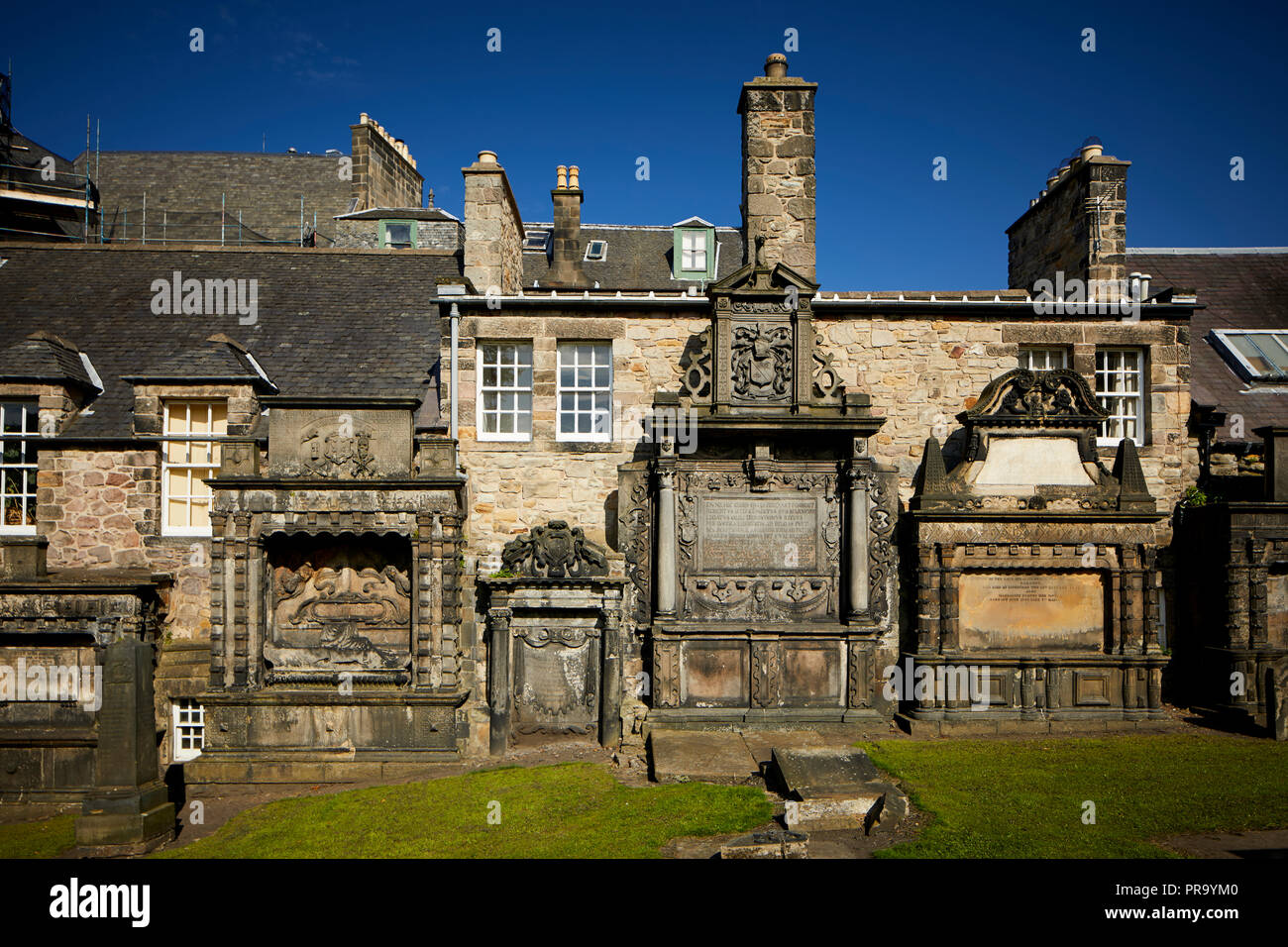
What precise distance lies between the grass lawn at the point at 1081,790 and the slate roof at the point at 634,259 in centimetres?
1521

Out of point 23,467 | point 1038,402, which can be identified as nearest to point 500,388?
point 23,467

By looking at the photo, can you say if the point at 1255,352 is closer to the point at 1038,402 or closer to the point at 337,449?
the point at 1038,402

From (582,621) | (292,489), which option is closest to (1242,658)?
(582,621)

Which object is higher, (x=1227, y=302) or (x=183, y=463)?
(x=1227, y=302)

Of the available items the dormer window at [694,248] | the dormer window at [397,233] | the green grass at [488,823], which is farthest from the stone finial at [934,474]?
the dormer window at [397,233]

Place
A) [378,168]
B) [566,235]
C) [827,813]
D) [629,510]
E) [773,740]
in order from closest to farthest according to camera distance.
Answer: [827,813]
[773,740]
[629,510]
[566,235]
[378,168]

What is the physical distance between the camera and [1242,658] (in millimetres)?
11312

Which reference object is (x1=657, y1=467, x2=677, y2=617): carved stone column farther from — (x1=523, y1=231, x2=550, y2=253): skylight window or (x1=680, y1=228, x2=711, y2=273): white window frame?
(x1=523, y1=231, x2=550, y2=253): skylight window

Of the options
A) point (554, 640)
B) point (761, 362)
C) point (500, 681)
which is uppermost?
point (761, 362)

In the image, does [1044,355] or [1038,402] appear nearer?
[1038,402]

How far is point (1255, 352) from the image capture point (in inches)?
588

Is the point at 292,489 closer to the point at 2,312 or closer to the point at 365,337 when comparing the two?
the point at 365,337

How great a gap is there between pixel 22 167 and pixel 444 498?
1942 cm

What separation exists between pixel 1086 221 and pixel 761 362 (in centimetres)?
672
